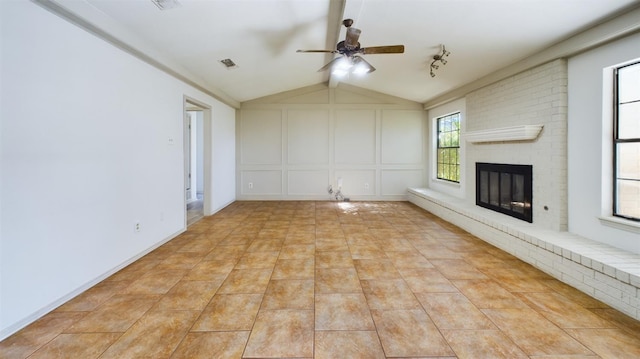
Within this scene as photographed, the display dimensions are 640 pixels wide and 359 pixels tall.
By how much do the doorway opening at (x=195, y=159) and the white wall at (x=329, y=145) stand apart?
1.29 meters

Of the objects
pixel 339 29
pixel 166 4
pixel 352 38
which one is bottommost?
pixel 352 38

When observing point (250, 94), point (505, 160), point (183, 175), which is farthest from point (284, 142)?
point (505, 160)

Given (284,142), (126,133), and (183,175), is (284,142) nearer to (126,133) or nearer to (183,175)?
(183,175)

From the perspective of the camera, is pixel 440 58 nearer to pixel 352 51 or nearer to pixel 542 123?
pixel 542 123

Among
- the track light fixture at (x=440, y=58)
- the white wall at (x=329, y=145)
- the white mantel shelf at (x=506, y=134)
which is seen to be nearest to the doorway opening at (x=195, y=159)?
the white wall at (x=329, y=145)

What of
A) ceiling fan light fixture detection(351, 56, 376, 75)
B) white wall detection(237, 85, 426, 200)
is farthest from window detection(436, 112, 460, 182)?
ceiling fan light fixture detection(351, 56, 376, 75)

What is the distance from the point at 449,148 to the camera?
6191mm

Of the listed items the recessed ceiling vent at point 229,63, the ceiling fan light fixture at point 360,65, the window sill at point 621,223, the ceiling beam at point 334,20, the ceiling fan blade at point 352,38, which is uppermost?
the ceiling beam at point 334,20

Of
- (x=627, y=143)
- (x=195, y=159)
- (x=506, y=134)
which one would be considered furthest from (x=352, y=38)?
(x=195, y=159)

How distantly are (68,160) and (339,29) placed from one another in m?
3.28

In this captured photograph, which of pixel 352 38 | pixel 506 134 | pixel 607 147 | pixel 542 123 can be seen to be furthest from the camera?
pixel 506 134

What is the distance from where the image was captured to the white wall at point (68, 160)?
6.18ft

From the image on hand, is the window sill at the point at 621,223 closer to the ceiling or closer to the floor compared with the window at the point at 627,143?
closer to the floor

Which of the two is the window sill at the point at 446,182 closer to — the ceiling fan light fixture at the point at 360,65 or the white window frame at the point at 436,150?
the white window frame at the point at 436,150
